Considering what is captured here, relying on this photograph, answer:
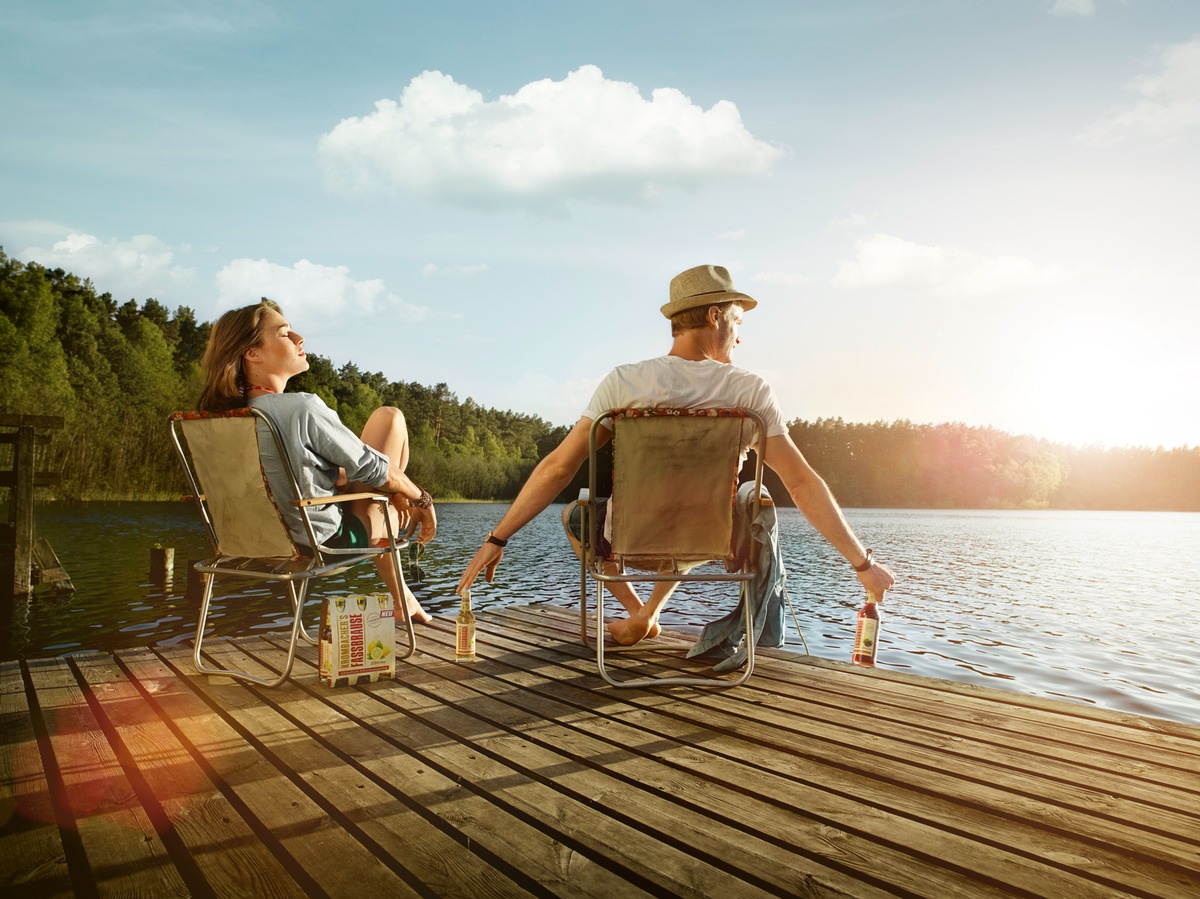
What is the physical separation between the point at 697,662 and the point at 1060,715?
1.38 m

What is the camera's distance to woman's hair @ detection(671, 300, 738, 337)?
3088mm

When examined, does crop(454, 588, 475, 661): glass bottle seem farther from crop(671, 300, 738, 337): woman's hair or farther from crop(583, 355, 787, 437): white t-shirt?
crop(671, 300, 738, 337): woman's hair

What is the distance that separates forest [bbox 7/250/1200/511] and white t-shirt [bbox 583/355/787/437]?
18.8 m

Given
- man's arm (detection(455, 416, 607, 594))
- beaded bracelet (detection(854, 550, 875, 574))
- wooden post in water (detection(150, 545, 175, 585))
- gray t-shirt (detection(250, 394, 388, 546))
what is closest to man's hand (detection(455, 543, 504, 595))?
man's arm (detection(455, 416, 607, 594))

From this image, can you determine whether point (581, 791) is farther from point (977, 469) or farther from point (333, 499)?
point (977, 469)

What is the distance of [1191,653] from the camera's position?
10758mm

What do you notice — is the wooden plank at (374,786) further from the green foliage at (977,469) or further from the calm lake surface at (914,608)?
the green foliage at (977,469)

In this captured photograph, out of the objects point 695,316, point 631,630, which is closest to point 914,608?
point 631,630

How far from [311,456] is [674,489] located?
55.3 inches

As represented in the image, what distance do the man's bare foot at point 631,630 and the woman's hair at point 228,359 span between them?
76.7 inches

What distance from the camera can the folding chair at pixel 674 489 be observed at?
2.74 m

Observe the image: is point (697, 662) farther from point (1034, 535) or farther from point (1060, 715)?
point (1034, 535)

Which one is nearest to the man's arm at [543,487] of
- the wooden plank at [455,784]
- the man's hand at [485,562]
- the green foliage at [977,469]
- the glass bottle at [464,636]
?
the man's hand at [485,562]

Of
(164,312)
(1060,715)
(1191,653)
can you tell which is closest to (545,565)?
(1191,653)
